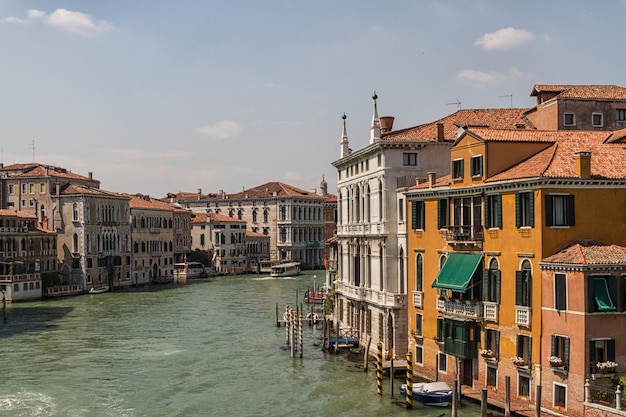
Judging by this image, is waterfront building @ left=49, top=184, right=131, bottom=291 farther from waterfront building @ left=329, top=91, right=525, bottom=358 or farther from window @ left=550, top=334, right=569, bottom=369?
window @ left=550, top=334, right=569, bottom=369

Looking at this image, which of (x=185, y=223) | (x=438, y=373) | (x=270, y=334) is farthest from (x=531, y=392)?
(x=185, y=223)

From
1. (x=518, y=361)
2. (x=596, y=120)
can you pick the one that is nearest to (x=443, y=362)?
(x=518, y=361)

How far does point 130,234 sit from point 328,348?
116 ft

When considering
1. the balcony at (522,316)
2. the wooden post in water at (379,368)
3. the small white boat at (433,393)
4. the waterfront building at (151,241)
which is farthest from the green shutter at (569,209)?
the waterfront building at (151,241)

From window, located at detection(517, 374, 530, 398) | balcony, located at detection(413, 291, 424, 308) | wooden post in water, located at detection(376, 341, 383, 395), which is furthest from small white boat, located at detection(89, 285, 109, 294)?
window, located at detection(517, 374, 530, 398)

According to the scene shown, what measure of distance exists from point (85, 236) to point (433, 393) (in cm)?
3917

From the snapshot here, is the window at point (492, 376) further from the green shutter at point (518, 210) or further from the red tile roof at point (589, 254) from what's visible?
the green shutter at point (518, 210)

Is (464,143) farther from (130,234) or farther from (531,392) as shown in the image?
(130,234)

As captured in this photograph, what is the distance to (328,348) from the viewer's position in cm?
2708

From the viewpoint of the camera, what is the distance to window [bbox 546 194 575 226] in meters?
16.4

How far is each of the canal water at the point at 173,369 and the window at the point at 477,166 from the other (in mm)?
5207

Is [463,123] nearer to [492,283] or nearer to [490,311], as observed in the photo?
[492,283]

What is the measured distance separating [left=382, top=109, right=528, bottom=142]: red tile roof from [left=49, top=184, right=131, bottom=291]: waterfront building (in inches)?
1275

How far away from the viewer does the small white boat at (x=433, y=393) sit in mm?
18781
